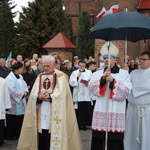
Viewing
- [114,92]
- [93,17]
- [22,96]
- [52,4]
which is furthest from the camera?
[93,17]

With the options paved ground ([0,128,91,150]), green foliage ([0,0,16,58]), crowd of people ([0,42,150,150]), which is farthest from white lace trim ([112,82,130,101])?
green foliage ([0,0,16,58])

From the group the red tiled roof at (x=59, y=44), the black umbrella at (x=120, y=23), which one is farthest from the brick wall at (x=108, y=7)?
the black umbrella at (x=120, y=23)

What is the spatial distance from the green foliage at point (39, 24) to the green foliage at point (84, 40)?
266cm

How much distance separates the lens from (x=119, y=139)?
196 inches

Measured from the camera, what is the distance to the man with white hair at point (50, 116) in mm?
5355

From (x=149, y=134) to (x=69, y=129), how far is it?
1.37 meters

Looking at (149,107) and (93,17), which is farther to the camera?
(93,17)

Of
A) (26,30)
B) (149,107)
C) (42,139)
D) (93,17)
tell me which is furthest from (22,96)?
(93,17)

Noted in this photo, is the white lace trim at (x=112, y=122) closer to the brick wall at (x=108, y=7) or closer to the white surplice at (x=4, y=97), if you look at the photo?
→ the white surplice at (x=4, y=97)

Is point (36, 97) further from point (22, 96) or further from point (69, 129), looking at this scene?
point (22, 96)

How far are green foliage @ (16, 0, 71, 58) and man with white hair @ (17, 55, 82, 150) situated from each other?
19.0 metres

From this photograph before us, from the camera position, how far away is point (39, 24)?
968 inches

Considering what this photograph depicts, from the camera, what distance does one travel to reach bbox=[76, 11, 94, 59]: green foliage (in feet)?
88.2

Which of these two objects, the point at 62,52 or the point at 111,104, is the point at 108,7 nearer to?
the point at 62,52
